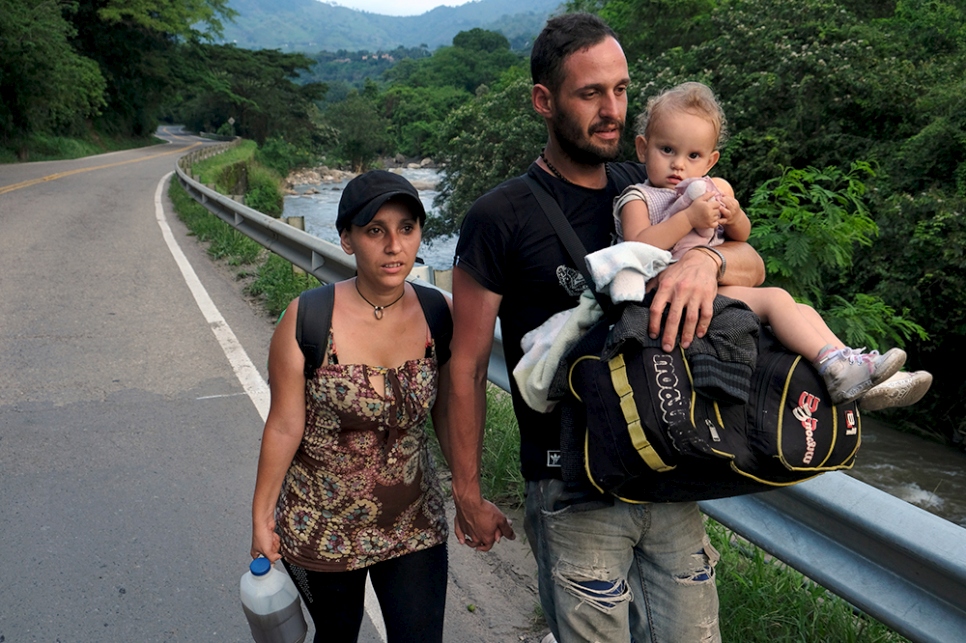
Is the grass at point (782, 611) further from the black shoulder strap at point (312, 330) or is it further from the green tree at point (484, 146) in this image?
the green tree at point (484, 146)

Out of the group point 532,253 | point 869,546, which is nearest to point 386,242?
point 532,253

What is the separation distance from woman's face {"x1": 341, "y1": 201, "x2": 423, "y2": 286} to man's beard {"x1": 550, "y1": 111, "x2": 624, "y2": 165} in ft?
1.46

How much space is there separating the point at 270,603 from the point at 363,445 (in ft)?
1.60

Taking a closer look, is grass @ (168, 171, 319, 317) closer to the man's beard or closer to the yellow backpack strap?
the man's beard

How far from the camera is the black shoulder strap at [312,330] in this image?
2.16m

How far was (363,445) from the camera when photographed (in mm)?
2238

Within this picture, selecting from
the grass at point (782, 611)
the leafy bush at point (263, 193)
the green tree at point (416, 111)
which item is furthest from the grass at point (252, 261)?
the green tree at point (416, 111)

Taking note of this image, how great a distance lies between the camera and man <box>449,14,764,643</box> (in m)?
1.97

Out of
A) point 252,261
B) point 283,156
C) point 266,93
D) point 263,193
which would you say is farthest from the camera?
point 266,93

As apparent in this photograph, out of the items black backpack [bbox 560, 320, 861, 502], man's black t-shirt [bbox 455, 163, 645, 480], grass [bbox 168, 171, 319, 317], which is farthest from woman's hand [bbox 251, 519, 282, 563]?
grass [bbox 168, 171, 319, 317]

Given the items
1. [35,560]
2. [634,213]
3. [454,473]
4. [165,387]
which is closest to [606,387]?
[634,213]

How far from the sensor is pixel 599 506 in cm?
191

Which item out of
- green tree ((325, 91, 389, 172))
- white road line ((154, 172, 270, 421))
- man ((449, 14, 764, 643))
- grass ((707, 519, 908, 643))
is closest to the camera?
man ((449, 14, 764, 643))

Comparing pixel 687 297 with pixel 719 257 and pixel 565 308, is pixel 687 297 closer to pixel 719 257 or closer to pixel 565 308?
pixel 719 257
